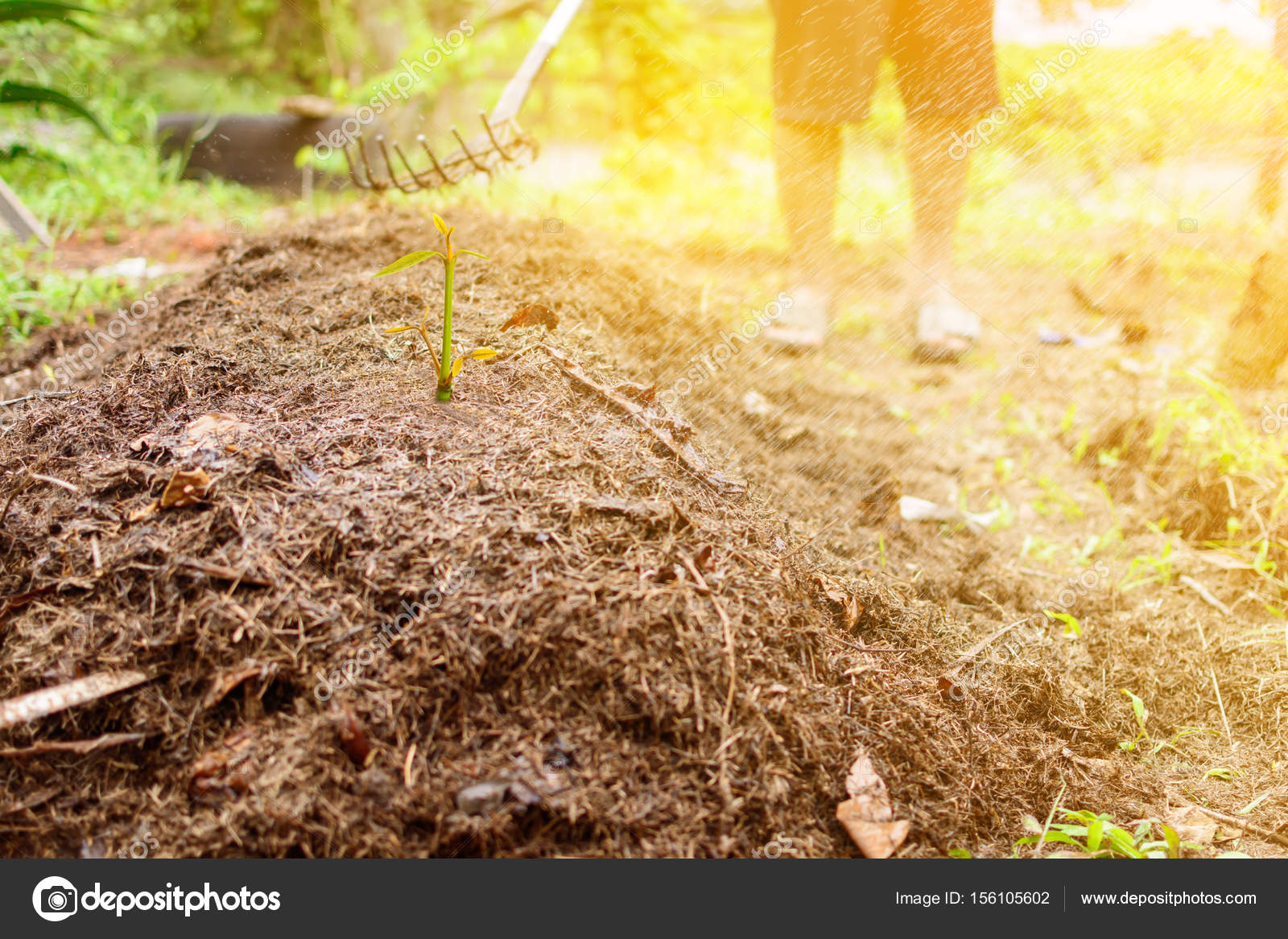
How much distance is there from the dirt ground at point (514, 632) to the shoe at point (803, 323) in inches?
41.6

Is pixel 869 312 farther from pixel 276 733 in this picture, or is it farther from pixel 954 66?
pixel 276 733

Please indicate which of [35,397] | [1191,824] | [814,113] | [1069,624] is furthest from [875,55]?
[35,397]

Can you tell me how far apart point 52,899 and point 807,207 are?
3283 millimetres

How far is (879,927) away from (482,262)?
205 centimetres

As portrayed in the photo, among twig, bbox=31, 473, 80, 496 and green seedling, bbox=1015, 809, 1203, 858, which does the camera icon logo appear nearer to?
twig, bbox=31, 473, 80, 496

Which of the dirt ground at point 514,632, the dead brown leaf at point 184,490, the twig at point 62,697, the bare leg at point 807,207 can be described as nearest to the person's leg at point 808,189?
the bare leg at point 807,207

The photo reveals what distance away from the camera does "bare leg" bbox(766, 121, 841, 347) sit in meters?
3.31

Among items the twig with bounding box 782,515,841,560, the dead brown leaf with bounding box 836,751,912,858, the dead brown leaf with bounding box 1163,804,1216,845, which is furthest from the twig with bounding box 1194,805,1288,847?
the twig with bounding box 782,515,841,560

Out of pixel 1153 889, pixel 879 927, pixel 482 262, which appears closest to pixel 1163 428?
pixel 1153 889

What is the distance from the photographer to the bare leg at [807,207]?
3.31 m

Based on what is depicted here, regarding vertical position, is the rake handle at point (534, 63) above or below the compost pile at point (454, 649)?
above

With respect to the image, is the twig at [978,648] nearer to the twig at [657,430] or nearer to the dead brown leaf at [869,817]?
the dead brown leaf at [869,817]

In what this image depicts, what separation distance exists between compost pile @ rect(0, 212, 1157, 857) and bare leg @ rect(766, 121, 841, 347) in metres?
1.67

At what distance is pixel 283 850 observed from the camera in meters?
1.12
